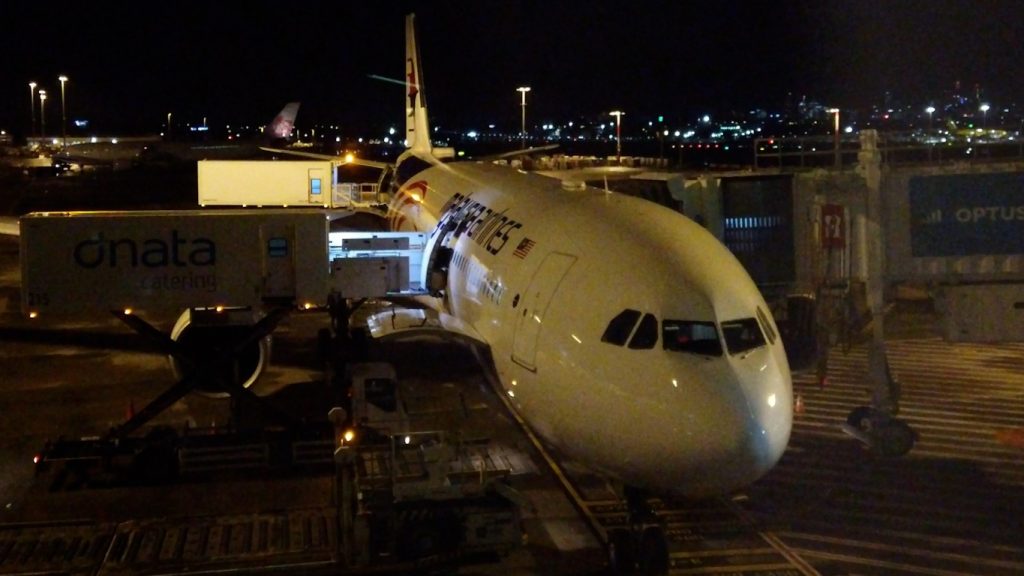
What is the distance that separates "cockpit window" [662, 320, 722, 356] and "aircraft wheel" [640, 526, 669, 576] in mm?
2038

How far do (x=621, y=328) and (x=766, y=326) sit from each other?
1.49 m

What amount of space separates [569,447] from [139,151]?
103037 millimetres

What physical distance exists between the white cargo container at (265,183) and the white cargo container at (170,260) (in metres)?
12.2

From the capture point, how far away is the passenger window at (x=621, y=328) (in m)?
9.84

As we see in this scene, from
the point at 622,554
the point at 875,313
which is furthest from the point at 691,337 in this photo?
the point at 875,313

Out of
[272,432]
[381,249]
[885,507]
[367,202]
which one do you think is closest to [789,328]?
[885,507]

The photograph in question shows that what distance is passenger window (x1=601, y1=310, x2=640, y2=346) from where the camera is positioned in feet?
32.3

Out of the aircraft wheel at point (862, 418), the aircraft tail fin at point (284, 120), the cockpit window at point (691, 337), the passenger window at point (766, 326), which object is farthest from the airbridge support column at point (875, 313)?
the aircraft tail fin at point (284, 120)

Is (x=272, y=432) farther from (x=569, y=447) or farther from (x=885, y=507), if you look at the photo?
(x=885, y=507)

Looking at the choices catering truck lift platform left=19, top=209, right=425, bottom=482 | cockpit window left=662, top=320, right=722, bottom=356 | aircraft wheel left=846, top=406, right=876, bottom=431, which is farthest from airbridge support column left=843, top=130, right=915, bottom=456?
catering truck lift platform left=19, top=209, right=425, bottom=482

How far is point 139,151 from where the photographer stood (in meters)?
105

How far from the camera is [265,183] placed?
26344 mm

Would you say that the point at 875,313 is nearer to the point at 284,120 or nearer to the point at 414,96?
the point at 414,96

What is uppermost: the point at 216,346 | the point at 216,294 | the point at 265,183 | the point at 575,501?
the point at 265,183
